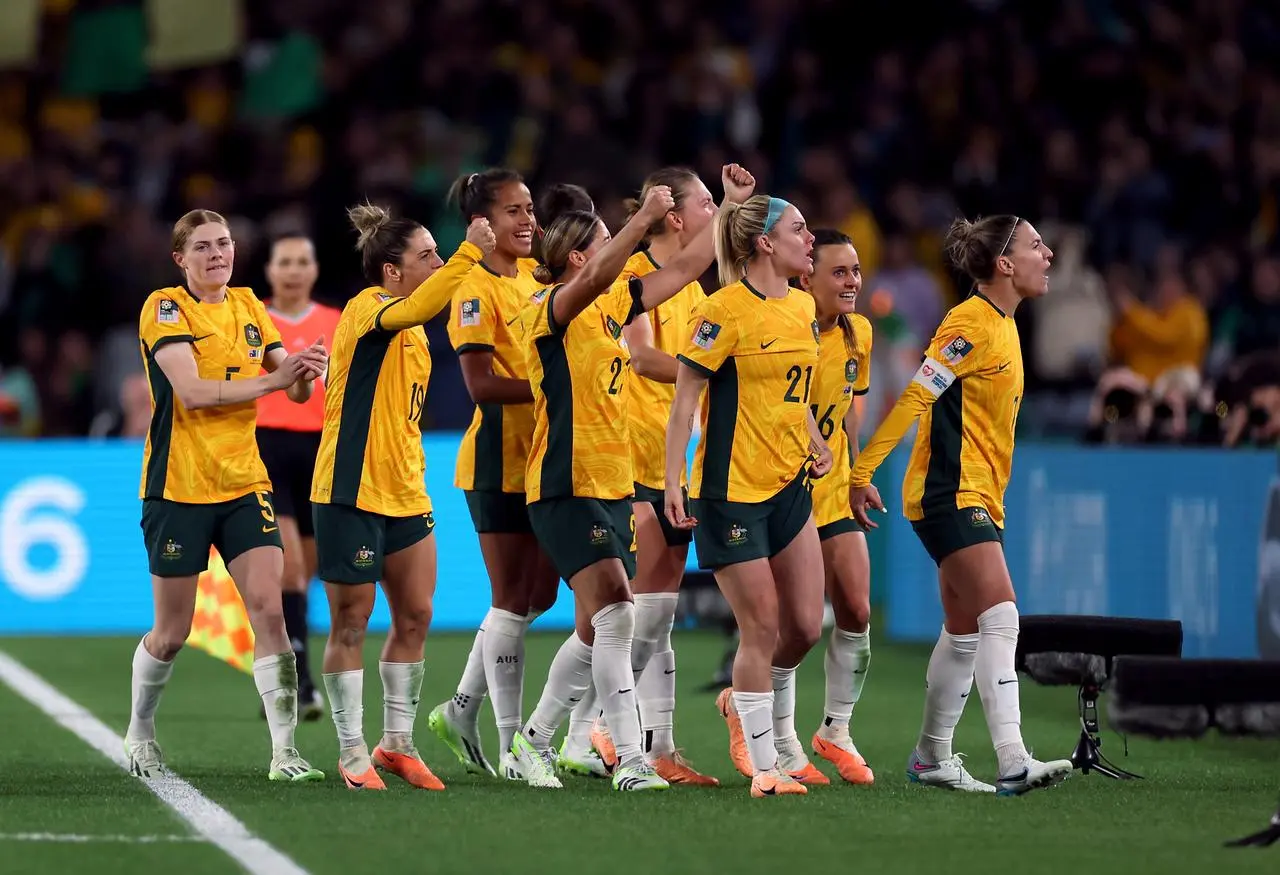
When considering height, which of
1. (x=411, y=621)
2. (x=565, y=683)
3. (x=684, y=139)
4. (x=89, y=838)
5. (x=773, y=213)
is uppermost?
(x=684, y=139)

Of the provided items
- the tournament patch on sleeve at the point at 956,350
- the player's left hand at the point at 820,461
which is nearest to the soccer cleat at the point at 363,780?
the player's left hand at the point at 820,461

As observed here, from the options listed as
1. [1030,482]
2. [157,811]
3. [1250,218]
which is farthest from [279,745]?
[1250,218]

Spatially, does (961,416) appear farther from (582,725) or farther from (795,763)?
(582,725)

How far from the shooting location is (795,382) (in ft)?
25.4

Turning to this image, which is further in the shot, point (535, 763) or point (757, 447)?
point (535, 763)

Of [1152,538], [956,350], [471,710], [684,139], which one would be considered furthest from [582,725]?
[684,139]

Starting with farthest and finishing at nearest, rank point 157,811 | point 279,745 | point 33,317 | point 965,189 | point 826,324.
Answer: point 965,189 → point 33,317 → point 826,324 → point 279,745 → point 157,811

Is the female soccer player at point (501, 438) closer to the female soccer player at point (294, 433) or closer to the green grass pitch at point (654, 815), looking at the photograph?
the green grass pitch at point (654, 815)

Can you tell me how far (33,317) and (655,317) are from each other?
923cm

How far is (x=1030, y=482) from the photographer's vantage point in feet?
41.6

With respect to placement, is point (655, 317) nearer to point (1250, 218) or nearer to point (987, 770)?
point (987, 770)

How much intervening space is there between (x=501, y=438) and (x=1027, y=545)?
5168 mm

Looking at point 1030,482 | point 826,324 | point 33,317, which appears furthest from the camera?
point 33,317

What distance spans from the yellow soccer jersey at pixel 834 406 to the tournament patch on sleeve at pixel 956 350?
81 cm
